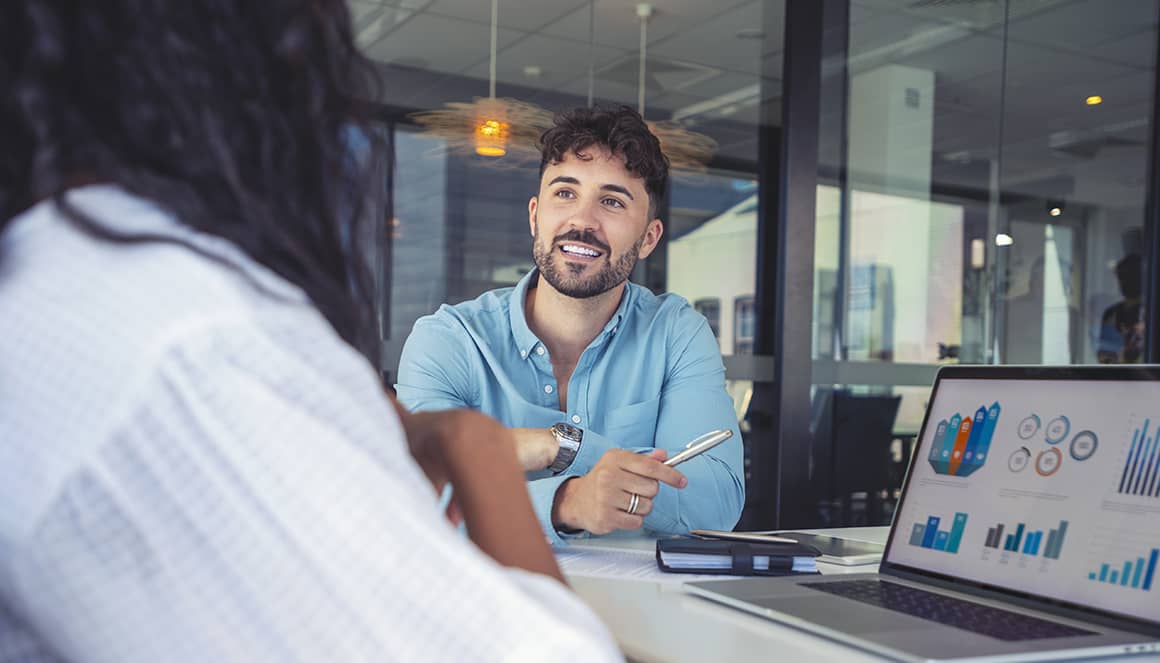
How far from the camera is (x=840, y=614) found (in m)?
0.92

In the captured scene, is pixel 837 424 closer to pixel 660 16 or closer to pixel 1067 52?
pixel 660 16

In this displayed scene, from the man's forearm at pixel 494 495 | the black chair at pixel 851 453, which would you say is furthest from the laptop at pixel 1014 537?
the black chair at pixel 851 453

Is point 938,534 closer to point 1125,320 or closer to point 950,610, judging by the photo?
point 950,610

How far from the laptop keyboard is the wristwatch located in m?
0.56

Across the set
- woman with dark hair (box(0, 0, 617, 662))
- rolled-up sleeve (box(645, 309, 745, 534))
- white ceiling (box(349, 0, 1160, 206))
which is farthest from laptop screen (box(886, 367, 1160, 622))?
white ceiling (box(349, 0, 1160, 206))

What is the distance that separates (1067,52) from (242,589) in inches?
187

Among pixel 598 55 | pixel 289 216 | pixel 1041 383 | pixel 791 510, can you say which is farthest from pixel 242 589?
pixel 598 55

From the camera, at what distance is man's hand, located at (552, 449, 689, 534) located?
4.35 ft

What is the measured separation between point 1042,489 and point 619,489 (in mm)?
545

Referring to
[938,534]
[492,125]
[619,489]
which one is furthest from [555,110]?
[938,534]

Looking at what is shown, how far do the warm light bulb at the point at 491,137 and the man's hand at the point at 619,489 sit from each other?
96.1 inches

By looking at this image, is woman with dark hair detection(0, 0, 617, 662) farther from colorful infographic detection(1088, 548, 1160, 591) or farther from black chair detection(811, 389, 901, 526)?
black chair detection(811, 389, 901, 526)

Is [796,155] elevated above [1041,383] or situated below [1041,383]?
above

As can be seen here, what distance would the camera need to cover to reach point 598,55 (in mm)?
3811
